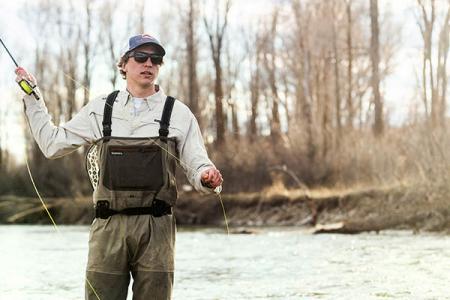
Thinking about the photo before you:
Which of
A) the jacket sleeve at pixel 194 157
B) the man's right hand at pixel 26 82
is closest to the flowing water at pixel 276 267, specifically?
the jacket sleeve at pixel 194 157

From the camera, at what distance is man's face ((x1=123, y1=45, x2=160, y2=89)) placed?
4113 millimetres

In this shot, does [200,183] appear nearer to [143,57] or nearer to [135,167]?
[135,167]

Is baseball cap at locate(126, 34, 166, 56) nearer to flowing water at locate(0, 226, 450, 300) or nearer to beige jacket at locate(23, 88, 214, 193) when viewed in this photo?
beige jacket at locate(23, 88, 214, 193)

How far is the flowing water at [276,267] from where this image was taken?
856 centimetres

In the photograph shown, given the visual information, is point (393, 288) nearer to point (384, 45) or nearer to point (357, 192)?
point (357, 192)

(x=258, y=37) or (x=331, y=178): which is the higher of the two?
(x=258, y=37)

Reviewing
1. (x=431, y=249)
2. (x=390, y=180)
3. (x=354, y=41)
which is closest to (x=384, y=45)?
(x=354, y=41)

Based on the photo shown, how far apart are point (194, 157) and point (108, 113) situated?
429mm

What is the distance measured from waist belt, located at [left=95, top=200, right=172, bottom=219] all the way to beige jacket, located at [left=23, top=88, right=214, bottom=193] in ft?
0.58

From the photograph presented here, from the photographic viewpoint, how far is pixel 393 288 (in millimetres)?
8594

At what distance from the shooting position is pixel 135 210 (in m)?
4.00

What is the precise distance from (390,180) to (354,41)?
56.1 feet

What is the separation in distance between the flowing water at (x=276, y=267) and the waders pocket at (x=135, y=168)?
171 inches

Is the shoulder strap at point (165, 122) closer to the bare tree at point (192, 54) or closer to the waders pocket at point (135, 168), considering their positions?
the waders pocket at point (135, 168)
